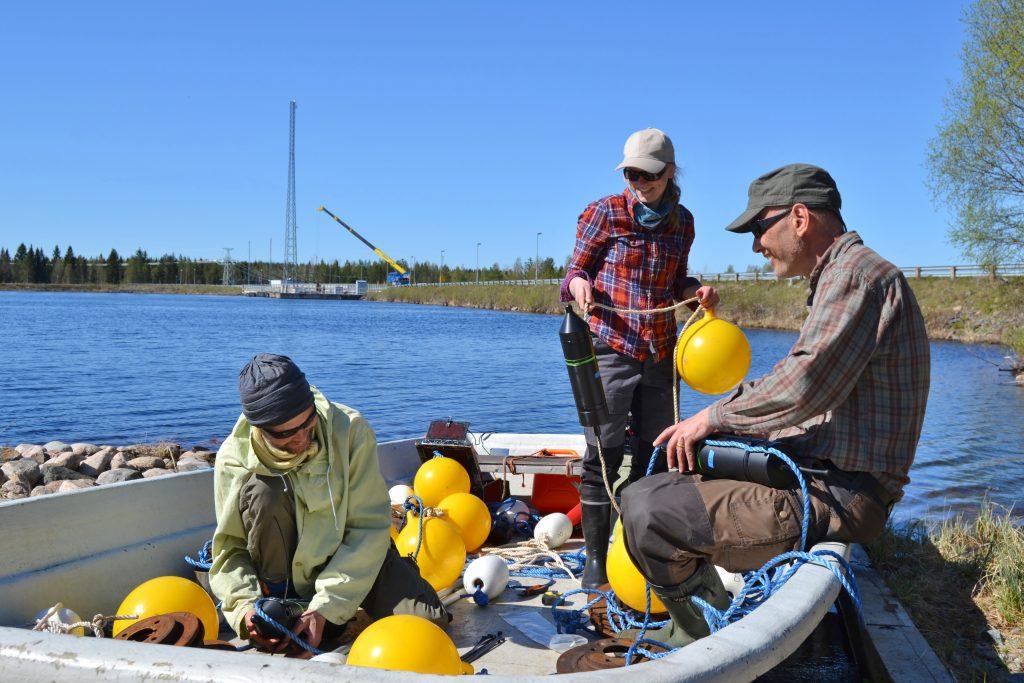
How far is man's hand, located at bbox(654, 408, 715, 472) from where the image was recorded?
2.57 m

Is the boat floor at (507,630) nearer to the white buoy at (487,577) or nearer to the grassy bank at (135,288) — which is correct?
the white buoy at (487,577)

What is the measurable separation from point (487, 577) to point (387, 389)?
52.0ft

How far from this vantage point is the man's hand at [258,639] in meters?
2.96

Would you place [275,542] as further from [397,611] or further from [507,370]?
[507,370]

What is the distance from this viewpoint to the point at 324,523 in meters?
3.13

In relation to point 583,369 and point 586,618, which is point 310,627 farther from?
point 583,369

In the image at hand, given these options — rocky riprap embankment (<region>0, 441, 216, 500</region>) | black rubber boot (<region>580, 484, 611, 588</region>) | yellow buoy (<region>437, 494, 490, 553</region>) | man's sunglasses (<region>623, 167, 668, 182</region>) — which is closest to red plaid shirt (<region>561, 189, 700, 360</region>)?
man's sunglasses (<region>623, 167, 668, 182</region>)

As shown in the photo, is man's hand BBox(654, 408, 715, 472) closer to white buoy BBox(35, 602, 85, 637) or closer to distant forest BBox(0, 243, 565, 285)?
white buoy BBox(35, 602, 85, 637)

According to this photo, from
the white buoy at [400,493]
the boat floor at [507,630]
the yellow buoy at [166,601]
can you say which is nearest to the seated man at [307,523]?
the yellow buoy at [166,601]

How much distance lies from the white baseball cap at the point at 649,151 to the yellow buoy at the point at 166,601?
2510mm

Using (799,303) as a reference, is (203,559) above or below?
below

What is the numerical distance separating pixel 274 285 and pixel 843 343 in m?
121

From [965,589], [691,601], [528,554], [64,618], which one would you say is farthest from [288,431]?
[965,589]

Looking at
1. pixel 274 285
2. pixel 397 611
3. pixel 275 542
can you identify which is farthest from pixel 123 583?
pixel 274 285
